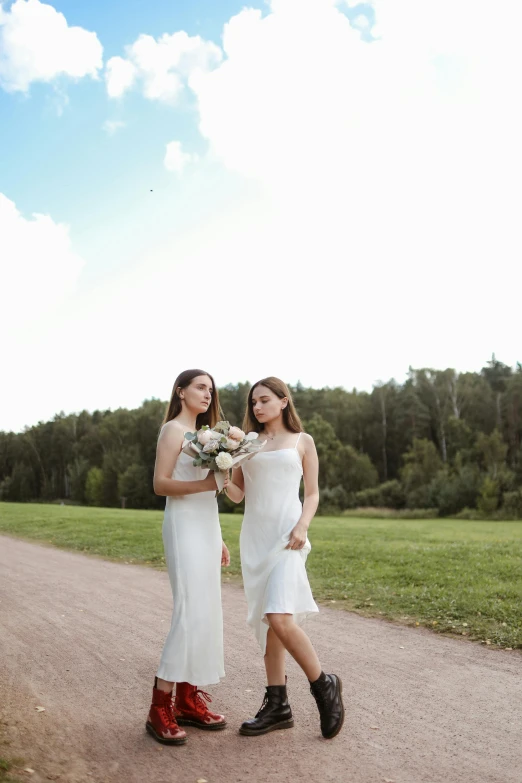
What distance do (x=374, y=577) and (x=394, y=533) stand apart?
1135 cm

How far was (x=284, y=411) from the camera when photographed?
5.45 m

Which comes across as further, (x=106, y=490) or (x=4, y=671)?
(x=106, y=490)

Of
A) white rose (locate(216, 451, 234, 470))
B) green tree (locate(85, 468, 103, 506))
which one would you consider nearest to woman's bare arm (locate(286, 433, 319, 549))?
white rose (locate(216, 451, 234, 470))

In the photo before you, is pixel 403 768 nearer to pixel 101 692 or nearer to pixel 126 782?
pixel 126 782

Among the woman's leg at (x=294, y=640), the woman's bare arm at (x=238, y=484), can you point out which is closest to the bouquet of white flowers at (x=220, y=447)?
the woman's bare arm at (x=238, y=484)

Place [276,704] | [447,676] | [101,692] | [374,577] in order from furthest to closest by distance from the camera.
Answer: [374,577] → [447,676] → [101,692] → [276,704]

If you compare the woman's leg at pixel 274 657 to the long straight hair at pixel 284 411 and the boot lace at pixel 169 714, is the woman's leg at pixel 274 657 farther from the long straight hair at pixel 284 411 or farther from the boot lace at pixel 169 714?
the long straight hair at pixel 284 411

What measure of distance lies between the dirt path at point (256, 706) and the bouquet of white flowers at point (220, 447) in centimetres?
181

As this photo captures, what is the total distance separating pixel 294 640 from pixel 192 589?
0.81 m

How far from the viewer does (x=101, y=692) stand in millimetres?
6055

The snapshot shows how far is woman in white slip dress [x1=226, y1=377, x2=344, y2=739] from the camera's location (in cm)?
493

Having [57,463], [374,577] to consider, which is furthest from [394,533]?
[57,463]

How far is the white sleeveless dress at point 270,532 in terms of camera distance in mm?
5043

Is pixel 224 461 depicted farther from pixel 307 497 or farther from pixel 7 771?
pixel 7 771
